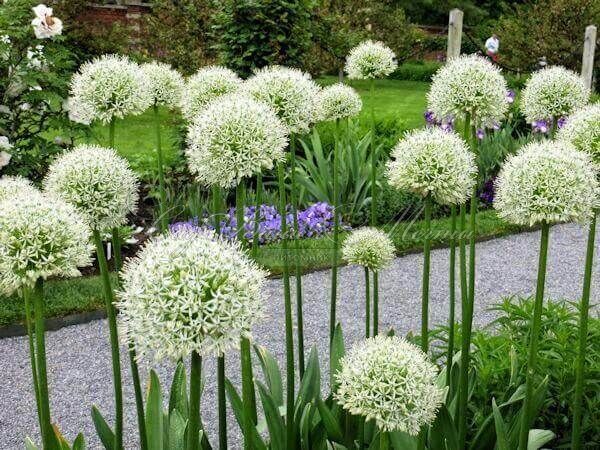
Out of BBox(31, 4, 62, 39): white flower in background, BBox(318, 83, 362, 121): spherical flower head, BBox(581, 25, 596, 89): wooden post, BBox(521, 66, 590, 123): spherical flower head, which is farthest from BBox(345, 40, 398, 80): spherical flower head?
BBox(581, 25, 596, 89): wooden post

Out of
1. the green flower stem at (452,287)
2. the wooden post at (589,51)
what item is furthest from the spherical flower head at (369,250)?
the wooden post at (589,51)

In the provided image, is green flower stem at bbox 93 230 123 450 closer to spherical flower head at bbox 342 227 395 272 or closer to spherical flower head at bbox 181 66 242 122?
spherical flower head at bbox 181 66 242 122

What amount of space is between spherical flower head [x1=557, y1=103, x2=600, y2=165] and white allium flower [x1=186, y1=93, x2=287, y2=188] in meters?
0.97

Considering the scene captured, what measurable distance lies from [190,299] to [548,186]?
1.11m

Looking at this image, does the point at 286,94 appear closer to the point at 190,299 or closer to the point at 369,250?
the point at 369,250

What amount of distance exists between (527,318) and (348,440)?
1.27 metres

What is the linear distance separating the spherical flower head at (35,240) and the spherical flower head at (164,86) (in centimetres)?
134

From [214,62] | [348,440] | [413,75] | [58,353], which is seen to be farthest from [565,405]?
[413,75]

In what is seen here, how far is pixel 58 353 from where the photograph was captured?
5168 mm

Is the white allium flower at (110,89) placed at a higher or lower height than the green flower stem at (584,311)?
higher

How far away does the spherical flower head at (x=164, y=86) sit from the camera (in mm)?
3141

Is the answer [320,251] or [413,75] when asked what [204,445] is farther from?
[413,75]

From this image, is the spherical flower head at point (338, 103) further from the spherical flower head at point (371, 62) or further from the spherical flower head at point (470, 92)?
the spherical flower head at point (470, 92)

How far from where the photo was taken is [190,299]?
151 centimetres
